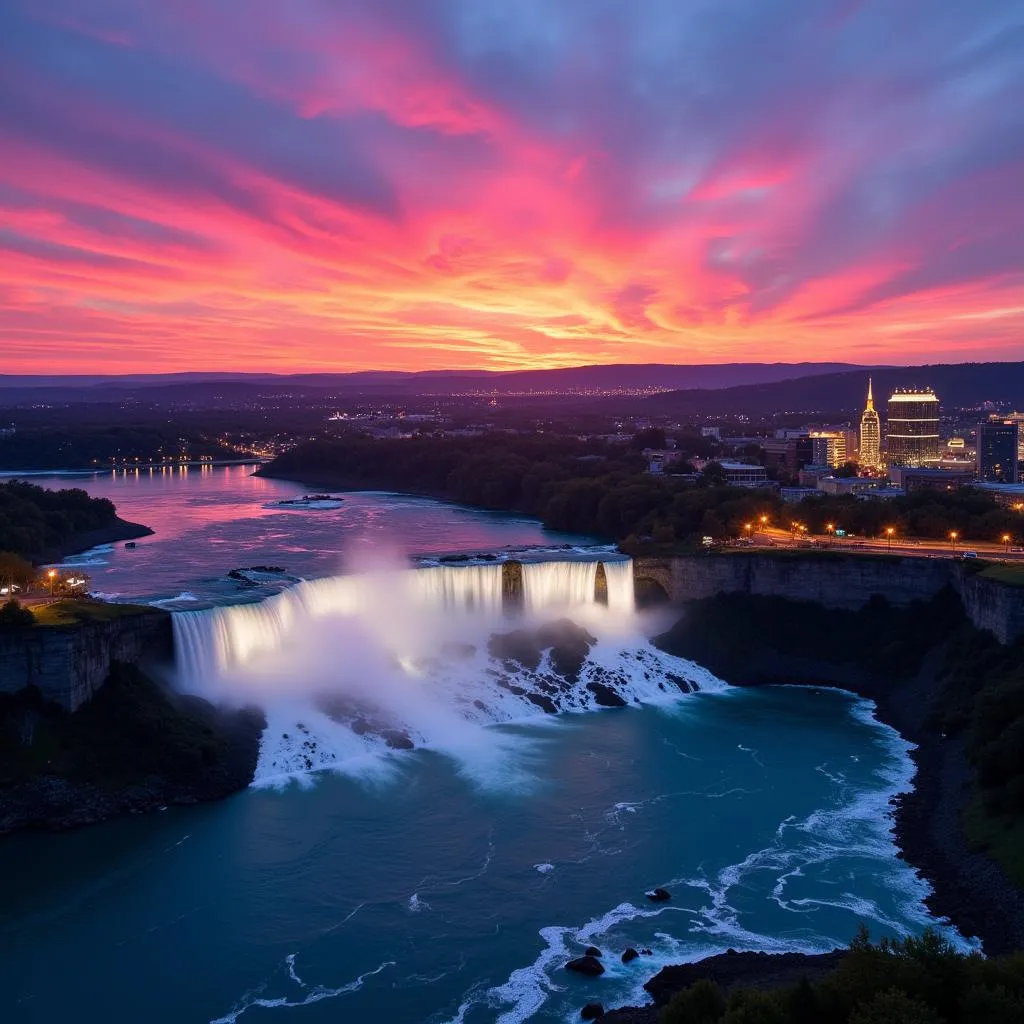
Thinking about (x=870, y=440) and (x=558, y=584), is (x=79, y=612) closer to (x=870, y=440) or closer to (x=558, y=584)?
(x=558, y=584)

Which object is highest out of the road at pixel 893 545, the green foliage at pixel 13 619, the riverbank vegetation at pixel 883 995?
the green foliage at pixel 13 619

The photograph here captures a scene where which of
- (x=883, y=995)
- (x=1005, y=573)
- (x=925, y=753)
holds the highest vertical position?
(x=1005, y=573)

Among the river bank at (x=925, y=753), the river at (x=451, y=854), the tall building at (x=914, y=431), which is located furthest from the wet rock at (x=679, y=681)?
the tall building at (x=914, y=431)

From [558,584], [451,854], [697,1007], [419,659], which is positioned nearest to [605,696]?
[419,659]

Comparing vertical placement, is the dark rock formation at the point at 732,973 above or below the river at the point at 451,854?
above

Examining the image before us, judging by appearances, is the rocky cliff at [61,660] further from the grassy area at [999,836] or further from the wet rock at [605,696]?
the grassy area at [999,836]

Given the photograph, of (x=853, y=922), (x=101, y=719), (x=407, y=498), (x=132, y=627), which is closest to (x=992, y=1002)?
(x=853, y=922)
